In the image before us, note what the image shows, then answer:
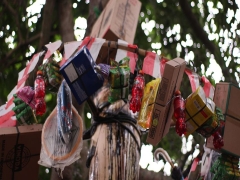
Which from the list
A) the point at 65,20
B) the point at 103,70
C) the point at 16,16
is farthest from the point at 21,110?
the point at 16,16

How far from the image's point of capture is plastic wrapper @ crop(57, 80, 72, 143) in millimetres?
2807

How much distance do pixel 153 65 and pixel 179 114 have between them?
1.68 ft

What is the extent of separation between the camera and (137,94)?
9.26ft

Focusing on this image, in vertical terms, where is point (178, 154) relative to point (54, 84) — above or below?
below

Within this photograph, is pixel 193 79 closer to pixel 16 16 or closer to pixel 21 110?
pixel 21 110

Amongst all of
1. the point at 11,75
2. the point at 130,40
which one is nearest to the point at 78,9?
the point at 11,75

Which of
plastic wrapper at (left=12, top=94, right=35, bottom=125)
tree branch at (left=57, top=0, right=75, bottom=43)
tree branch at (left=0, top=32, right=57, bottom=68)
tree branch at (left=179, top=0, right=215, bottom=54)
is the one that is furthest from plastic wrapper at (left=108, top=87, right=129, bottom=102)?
tree branch at (left=0, top=32, right=57, bottom=68)

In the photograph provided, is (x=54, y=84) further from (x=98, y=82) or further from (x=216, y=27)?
(x=216, y=27)

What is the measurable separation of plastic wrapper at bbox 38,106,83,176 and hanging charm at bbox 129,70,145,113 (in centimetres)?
32

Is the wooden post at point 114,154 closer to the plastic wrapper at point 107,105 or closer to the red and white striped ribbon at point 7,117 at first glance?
the plastic wrapper at point 107,105

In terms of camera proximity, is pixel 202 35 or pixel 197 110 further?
pixel 202 35

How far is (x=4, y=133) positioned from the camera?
3162 millimetres

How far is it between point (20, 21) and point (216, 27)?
2.12 metres

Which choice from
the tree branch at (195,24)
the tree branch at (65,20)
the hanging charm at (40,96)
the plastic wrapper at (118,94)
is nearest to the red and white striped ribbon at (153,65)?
the plastic wrapper at (118,94)
